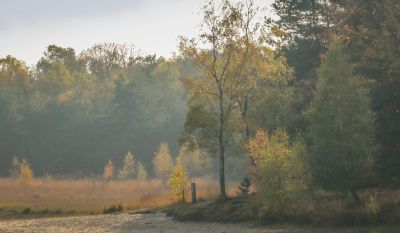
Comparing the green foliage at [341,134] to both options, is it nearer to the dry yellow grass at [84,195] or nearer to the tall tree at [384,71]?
the tall tree at [384,71]

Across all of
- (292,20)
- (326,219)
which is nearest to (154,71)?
(292,20)

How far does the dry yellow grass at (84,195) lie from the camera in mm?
36375

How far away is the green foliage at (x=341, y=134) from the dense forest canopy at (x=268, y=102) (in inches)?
2.1

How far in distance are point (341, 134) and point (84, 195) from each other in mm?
37006

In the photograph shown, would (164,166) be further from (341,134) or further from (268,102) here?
(341,134)

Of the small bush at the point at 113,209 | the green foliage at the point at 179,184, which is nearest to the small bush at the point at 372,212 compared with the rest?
the green foliage at the point at 179,184

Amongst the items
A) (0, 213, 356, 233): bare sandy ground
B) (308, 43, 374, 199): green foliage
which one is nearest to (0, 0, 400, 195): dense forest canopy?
(308, 43, 374, 199): green foliage

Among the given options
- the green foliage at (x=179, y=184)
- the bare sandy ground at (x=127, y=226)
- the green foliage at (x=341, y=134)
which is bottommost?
the bare sandy ground at (x=127, y=226)

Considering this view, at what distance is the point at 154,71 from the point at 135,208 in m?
→ 73.5

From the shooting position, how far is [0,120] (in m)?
85.6

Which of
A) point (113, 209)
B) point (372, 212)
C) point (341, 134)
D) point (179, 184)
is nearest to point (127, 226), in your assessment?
point (179, 184)

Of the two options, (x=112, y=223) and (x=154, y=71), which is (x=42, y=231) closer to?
(x=112, y=223)

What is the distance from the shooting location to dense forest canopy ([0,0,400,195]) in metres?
23.4

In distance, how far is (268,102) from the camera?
36562 millimetres
